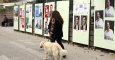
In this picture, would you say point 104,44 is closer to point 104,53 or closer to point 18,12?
point 104,53

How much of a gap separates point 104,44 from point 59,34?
236cm

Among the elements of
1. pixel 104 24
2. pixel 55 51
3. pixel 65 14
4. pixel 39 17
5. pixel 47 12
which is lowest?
pixel 55 51

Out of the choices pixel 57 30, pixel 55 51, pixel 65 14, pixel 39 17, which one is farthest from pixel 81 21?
pixel 39 17

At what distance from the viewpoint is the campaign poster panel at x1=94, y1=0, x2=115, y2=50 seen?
535 inches

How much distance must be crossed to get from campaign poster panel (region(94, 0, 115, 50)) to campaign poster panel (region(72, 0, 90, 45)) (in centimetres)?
85

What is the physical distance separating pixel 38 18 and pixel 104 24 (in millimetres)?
9328

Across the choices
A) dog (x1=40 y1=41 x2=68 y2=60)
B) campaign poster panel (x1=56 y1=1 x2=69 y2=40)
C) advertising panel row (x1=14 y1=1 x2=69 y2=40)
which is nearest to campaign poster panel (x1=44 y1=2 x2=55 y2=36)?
advertising panel row (x1=14 y1=1 x2=69 y2=40)

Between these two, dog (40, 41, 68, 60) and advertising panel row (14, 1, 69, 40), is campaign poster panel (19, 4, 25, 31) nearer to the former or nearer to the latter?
advertising panel row (14, 1, 69, 40)

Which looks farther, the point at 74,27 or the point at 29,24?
the point at 29,24

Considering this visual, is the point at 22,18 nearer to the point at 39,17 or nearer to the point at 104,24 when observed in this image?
the point at 39,17

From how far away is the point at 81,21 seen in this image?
53.2ft

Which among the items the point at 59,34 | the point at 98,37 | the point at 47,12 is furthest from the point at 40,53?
the point at 47,12

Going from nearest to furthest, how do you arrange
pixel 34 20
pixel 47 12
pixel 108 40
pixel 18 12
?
pixel 108 40
pixel 47 12
pixel 34 20
pixel 18 12

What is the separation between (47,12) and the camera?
2098cm
